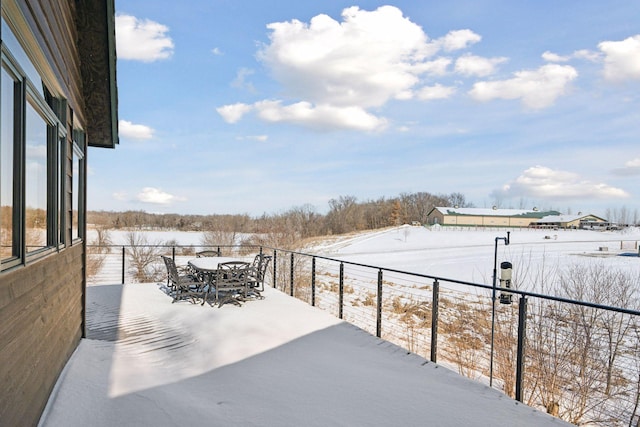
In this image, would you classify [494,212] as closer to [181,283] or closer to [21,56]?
[181,283]

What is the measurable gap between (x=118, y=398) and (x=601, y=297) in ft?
32.3

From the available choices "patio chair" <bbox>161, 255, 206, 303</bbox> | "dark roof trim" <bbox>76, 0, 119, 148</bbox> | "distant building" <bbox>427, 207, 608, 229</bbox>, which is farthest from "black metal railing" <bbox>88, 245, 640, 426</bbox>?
"distant building" <bbox>427, 207, 608, 229</bbox>

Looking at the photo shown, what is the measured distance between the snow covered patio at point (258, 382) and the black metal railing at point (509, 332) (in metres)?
0.53

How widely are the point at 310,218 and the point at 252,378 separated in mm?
33299

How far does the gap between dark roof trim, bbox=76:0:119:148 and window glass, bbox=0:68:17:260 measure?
8.97ft

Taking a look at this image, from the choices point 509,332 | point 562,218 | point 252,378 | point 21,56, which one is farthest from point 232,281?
point 562,218

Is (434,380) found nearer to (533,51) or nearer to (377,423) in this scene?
(377,423)

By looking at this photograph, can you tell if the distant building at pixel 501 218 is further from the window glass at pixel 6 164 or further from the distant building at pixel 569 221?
the window glass at pixel 6 164

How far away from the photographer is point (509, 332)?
20.1ft

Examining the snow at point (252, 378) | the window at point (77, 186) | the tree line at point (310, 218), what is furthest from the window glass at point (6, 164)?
the tree line at point (310, 218)

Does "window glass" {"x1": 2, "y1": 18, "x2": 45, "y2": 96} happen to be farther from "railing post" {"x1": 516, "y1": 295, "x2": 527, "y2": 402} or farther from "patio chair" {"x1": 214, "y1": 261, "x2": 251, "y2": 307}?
"patio chair" {"x1": 214, "y1": 261, "x2": 251, "y2": 307}

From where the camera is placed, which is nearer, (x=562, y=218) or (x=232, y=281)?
(x=232, y=281)

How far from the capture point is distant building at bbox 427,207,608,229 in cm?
6088

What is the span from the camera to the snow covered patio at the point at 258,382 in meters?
2.71
